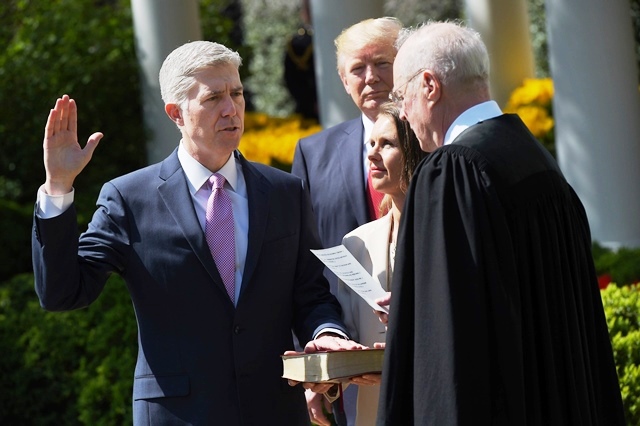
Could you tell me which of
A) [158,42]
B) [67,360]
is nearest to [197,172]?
[67,360]

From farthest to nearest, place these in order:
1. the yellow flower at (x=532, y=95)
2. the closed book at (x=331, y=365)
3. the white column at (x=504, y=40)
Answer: the white column at (x=504, y=40) → the yellow flower at (x=532, y=95) → the closed book at (x=331, y=365)

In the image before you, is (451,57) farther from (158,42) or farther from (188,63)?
(158,42)

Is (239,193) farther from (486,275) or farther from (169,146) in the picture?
(169,146)

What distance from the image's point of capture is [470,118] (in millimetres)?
3605

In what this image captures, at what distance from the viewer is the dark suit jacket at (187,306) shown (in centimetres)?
408

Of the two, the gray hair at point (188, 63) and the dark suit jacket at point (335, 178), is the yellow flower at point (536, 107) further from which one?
the gray hair at point (188, 63)

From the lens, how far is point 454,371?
3.31m

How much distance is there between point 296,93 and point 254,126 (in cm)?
116

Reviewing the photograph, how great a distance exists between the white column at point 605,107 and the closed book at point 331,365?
4709mm

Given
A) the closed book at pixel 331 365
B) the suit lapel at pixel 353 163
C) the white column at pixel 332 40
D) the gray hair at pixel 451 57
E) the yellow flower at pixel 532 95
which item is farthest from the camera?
the yellow flower at pixel 532 95

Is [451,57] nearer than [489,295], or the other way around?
[489,295]

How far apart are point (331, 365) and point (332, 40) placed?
20.0 ft

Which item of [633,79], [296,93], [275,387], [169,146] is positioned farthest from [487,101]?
[296,93]

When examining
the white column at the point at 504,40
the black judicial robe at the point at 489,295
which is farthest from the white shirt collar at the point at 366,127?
the white column at the point at 504,40
